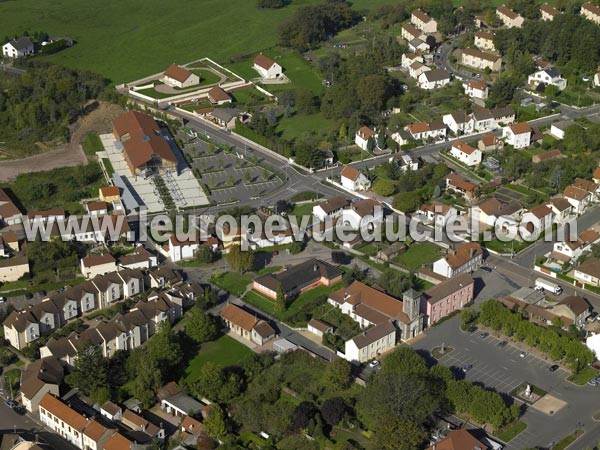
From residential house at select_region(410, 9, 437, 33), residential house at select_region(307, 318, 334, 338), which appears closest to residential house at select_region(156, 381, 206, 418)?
residential house at select_region(307, 318, 334, 338)

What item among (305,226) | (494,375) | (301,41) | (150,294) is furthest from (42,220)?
(301,41)

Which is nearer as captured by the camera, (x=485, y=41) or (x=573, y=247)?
(x=573, y=247)

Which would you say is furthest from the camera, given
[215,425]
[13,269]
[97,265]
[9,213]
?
[9,213]

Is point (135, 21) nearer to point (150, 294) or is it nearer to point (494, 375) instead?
point (150, 294)

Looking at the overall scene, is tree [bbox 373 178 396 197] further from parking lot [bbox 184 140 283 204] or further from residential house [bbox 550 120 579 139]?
residential house [bbox 550 120 579 139]

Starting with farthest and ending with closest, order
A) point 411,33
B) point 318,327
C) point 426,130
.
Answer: point 411,33
point 426,130
point 318,327

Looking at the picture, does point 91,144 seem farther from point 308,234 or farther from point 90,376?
point 90,376

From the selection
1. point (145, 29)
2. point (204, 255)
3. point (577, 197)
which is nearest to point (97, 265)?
point (204, 255)
